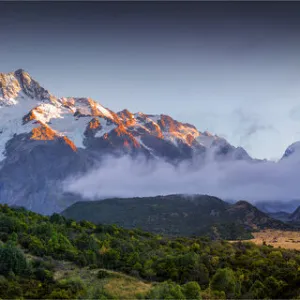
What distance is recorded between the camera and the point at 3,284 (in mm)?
73625

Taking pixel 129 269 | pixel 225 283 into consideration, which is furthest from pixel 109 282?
pixel 225 283

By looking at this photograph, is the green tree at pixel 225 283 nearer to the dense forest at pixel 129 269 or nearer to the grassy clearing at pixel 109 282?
the dense forest at pixel 129 269

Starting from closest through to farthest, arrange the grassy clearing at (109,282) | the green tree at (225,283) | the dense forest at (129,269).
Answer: the dense forest at (129,269), the grassy clearing at (109,282), the green tree at (225,283)

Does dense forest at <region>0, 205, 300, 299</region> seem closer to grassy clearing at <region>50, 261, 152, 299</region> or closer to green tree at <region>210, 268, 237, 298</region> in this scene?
green tree at <region>210, 268, 237, 298</region>

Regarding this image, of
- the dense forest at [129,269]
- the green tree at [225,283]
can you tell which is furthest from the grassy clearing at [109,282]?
the green tree at [225,283]

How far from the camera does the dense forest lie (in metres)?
71.8

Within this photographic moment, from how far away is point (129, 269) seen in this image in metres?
99.2

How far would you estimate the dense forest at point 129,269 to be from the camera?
71750mm

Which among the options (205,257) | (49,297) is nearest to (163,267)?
(205,257)

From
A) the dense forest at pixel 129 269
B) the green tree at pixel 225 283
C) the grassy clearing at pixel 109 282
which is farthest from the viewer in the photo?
the green tree at pixel 225 283

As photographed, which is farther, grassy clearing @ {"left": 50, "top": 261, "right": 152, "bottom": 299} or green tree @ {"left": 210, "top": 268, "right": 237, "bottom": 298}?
green tree @ {"left": 210, "top": 268, "right": 237, "bottom": 298}

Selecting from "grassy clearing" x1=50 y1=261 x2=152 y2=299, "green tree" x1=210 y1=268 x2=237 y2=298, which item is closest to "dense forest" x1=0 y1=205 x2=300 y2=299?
"green tree" x1=210 y1=268 x2=237 y2=298

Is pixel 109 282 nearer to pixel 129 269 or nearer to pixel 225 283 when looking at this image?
pixel 129 269

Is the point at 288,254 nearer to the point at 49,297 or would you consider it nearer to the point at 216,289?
the point at 216,289
